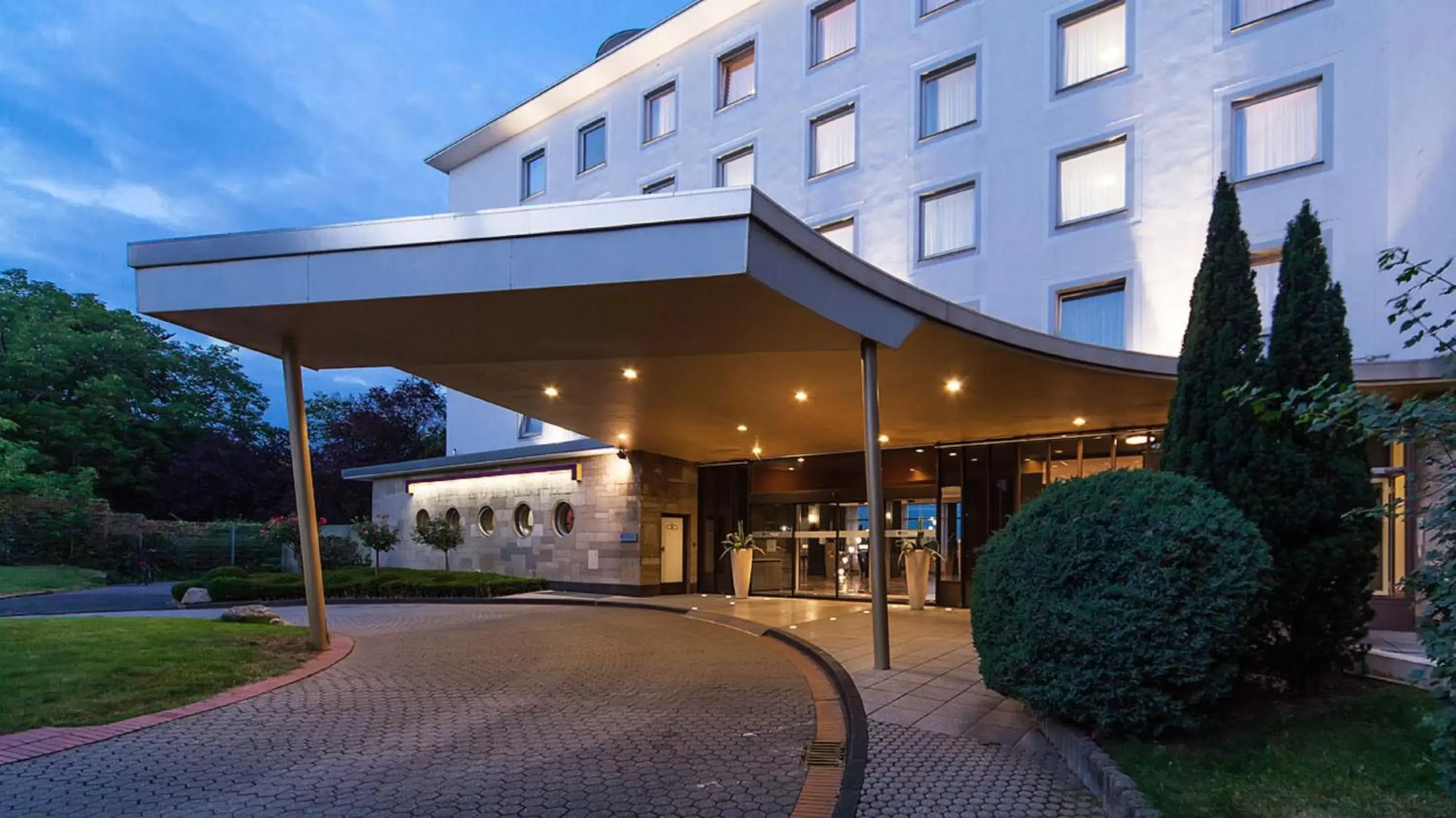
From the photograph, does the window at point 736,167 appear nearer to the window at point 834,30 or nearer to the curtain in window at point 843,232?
the window at point 834,30

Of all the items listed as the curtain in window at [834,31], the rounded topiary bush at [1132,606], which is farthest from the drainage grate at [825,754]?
the curtain in window at [834,31]

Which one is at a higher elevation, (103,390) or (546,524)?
(103,390)

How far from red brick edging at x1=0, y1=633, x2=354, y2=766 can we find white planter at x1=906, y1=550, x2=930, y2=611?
390 inches

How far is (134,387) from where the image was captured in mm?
38375

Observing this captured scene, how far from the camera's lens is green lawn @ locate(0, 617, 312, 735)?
6.54 m

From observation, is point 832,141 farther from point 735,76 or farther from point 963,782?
point 963,782

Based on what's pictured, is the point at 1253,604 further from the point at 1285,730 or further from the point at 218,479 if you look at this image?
the point at 218,479

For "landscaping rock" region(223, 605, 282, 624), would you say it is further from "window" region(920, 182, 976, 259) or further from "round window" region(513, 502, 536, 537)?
"window" region(920, 182, 976, 259)

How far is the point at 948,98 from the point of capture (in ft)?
56.0

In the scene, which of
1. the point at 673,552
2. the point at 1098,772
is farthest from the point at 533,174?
the point at 1098,772

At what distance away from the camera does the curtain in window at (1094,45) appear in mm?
14945

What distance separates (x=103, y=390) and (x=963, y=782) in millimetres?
42295

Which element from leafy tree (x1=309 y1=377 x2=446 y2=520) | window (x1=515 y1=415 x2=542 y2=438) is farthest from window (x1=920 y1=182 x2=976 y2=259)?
leafy tree (x1=309 y1=377 x2=446 y2=520)

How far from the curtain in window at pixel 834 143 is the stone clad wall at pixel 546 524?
28.0ft
